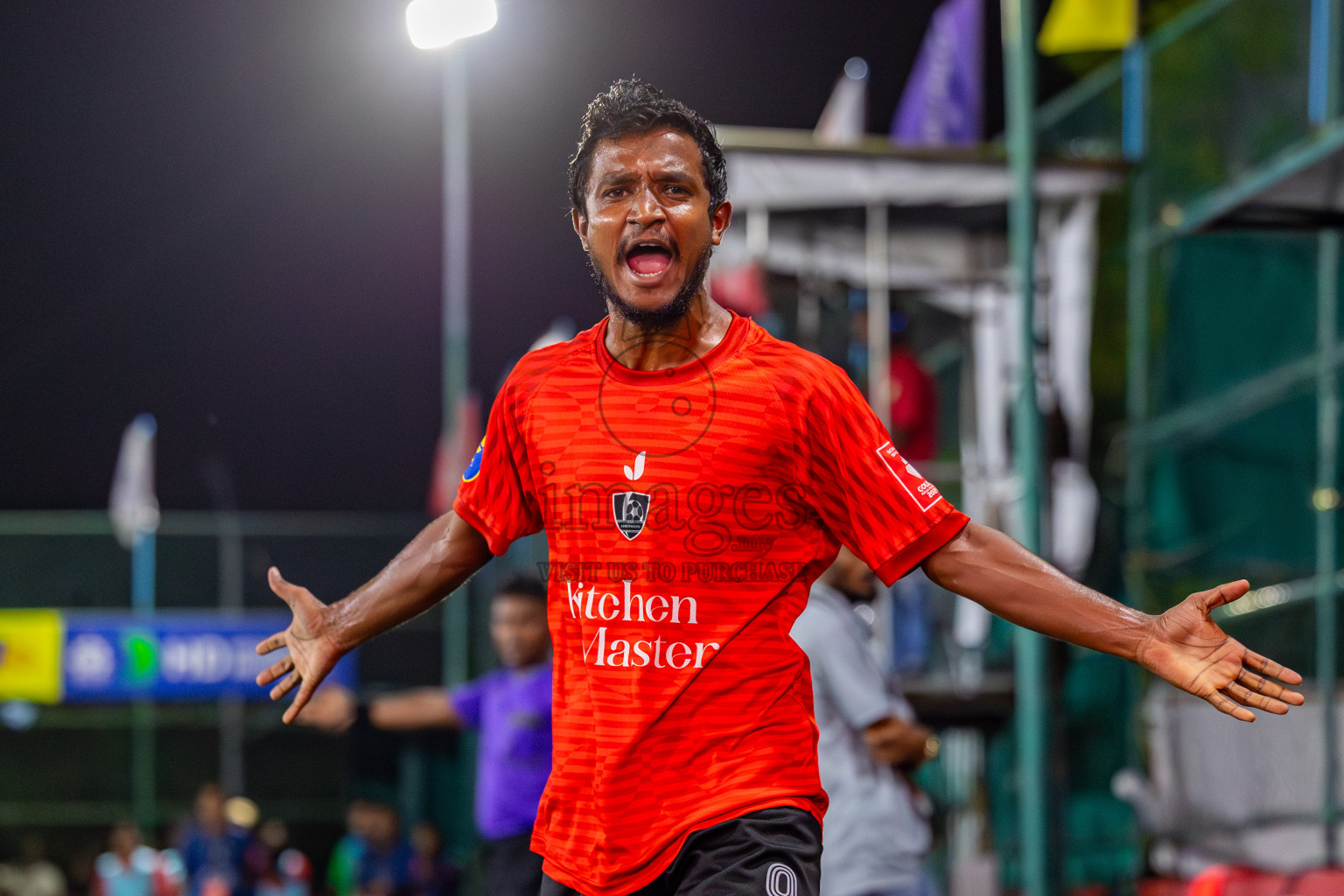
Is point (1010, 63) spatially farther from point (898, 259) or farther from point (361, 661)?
point (361, 661)

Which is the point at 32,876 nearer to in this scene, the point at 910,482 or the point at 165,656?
the point at 165,656

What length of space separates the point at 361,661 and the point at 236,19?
10371 millimetres

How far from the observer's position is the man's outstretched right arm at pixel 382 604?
354 centimetres

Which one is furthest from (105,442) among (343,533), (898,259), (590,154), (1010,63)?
(590,154)

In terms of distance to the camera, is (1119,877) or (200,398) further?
(200,398)

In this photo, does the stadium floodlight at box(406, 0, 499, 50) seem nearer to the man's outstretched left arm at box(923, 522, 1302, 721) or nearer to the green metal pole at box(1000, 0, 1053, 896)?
the green metal pole at box(1000, 0, 1053, 896)

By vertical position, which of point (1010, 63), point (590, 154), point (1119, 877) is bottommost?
point (1119, 877)

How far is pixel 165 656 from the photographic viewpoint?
58.3 ft

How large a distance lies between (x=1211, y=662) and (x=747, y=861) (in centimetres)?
96

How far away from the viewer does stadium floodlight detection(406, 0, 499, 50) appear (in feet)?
25.5

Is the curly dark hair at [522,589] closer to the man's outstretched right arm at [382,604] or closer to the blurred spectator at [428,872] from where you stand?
the man's outstretched right arm at [382,604]

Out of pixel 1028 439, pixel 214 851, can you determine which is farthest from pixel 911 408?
pixel 214 851

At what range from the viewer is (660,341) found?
3.27m

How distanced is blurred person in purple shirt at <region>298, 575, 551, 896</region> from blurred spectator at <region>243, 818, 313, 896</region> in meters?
10.0
